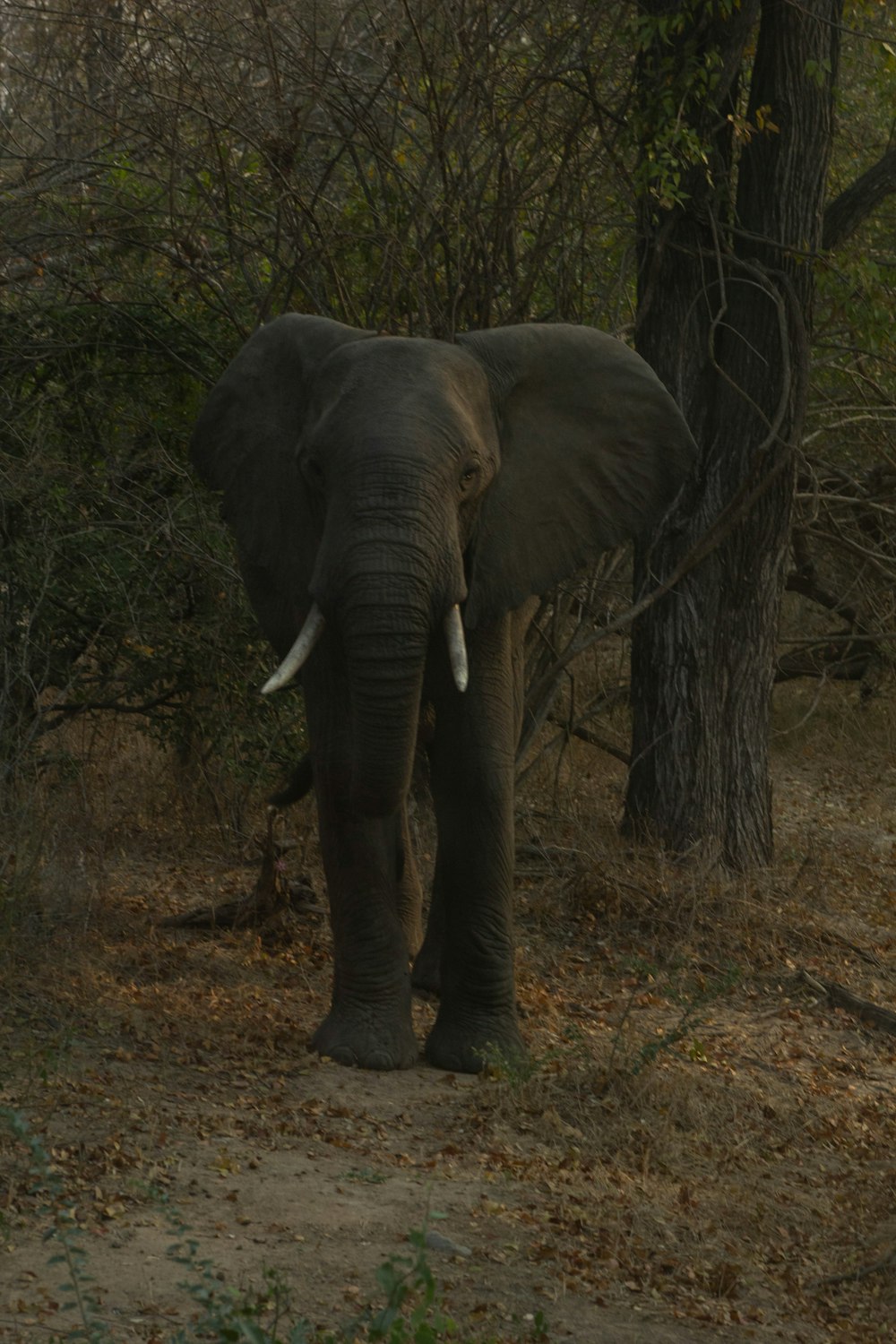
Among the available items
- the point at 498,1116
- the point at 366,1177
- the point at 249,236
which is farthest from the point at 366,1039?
the point at 249,236

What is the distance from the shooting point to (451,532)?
18.6 ft

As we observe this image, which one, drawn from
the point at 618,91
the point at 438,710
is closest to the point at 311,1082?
the point at 438,710

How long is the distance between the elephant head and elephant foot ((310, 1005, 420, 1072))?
863mm

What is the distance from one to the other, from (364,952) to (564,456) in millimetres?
1927

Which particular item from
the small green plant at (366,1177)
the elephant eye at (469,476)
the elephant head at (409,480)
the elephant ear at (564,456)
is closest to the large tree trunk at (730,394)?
the elephant ear at (564,456)

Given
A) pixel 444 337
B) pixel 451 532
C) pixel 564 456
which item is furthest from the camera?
pixel 444 337

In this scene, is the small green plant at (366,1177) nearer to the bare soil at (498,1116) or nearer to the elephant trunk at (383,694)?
the bare soil at (498,1116)

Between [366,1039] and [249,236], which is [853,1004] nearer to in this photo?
[366,1039]

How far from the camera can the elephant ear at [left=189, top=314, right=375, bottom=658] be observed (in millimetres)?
6227

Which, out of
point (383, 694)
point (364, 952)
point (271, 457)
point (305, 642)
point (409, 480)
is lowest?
point (364, 952)

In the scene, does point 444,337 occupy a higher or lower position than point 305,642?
higher

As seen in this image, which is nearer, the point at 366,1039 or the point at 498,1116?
Result: the point at 498,1116

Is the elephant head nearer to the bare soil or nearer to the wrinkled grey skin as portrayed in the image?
the wrinkled grey skin

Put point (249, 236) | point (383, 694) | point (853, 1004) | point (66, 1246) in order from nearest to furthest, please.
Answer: point (66, 1246), point (383, 694), point (853, 1004), point (249, 236)
